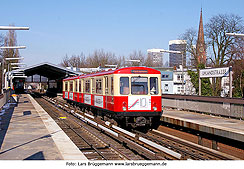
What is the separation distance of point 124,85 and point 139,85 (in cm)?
70

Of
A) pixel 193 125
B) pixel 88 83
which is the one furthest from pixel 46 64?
pixel 193 125

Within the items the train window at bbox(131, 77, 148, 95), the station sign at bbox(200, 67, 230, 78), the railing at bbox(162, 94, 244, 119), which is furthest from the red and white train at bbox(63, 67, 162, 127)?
the station sign at bbox(200, 67, 230, 78)

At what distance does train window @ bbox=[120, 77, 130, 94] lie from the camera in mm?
13927

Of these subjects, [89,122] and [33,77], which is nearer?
[89,122]

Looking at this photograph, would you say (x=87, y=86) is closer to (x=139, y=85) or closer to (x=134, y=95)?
(x=139, y=85)

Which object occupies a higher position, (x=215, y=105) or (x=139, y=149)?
(x=215, y=105)

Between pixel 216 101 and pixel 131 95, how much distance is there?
4.68m

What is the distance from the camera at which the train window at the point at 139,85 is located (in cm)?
1408

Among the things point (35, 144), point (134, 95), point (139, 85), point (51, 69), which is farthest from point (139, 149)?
point (51, 69)

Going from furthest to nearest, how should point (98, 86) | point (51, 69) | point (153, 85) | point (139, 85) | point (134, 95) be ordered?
1. point (51, 69)
2. point (98, 86)
3. point (153, 85)
4. point (139, 85)
5. point (134, 95)

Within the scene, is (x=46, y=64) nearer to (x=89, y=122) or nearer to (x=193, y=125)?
(x=89, y=122)

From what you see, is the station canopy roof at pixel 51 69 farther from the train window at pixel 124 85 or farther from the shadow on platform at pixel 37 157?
the shadow on platform at pixel 37 157

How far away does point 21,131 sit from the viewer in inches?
544

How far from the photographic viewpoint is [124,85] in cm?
1400
